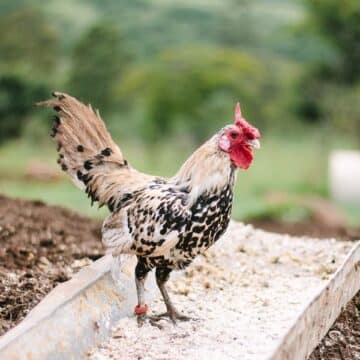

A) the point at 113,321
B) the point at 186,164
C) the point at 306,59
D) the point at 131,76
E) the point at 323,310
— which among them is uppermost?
the point at 306,59

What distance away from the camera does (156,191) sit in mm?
3248

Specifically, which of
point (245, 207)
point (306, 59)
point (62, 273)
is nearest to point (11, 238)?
point (62, 273)

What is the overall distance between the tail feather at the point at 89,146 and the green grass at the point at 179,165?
11.8ft

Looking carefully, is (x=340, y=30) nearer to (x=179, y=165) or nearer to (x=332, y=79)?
(x=332, y=79)

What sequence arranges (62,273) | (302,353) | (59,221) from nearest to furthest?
1. (302,353)
2. (62,273)
3. (59,221)

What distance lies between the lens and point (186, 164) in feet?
10.7

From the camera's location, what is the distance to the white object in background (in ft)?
24.5

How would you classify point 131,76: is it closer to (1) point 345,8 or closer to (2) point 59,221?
(1) point 345,8

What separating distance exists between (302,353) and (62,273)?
126 centimetres

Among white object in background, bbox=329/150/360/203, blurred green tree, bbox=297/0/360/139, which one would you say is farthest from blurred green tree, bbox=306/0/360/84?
white object in background, bbox=329/150/360/203

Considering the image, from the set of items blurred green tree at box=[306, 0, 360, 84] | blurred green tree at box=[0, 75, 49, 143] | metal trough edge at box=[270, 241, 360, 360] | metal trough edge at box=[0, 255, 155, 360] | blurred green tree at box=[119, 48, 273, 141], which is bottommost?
metal trough edge at box=[0, 255, 155, 360]

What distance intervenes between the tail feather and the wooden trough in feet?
1.08

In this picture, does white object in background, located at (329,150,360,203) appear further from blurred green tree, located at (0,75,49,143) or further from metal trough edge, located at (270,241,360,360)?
metal trough edge, located at (270,241,360,360)

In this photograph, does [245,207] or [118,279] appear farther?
[245,207]
